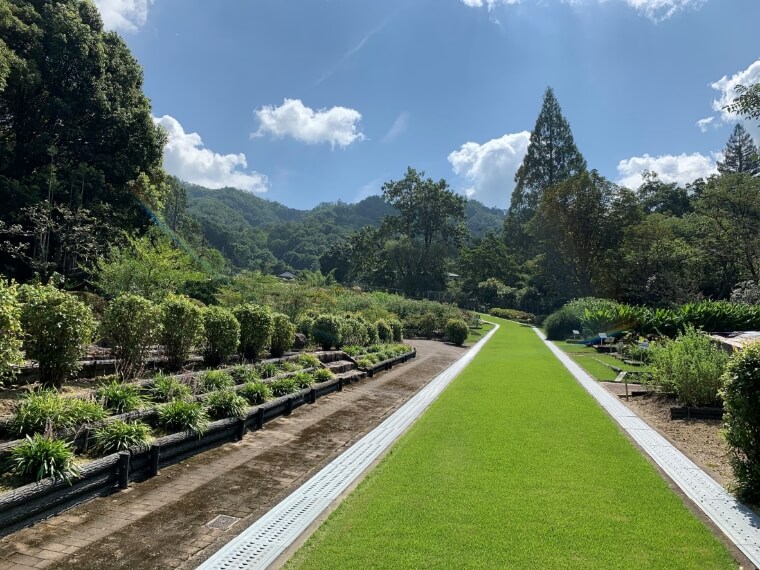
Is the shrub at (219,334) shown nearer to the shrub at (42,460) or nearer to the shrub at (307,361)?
the shrub at (307,361)

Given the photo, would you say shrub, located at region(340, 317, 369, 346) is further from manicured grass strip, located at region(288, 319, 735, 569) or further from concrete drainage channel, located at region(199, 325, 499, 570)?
manicured grass strip, located at region(288, 319, 735, 569)

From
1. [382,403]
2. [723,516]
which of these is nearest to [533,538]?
[723,516]

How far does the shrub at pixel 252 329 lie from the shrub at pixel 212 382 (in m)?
2.93

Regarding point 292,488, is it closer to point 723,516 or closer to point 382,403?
point 723,516

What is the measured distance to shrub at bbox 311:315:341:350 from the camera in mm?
14602

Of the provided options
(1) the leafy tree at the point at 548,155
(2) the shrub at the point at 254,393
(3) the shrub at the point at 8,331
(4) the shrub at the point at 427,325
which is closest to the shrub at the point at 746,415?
(2) the shrub at the point at 254,393

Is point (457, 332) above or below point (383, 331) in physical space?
below

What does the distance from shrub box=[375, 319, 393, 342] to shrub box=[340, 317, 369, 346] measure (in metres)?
1.39

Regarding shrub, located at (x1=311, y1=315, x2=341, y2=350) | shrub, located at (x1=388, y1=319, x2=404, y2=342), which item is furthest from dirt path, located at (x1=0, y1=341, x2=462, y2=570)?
shrub, located at (x1=388, y1=319, x2=404, y2=342)

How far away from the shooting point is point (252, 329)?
1091 cm

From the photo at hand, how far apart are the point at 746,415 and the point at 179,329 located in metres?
8.10

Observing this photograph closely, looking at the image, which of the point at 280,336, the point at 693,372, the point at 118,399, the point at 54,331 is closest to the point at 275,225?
the point at 280,336

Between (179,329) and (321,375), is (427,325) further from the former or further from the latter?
(179,329)

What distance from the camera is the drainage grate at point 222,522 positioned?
13.4ft
